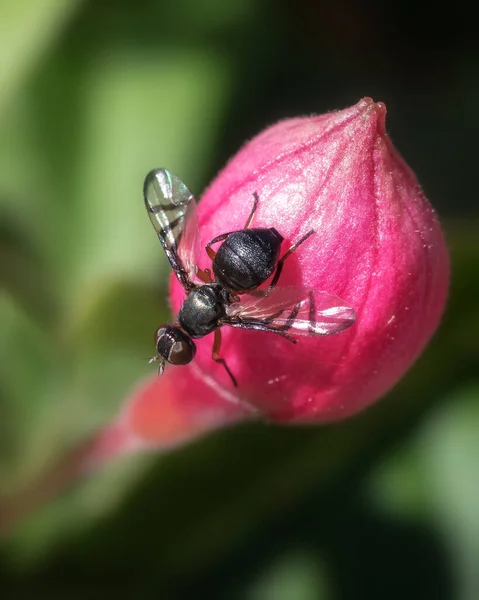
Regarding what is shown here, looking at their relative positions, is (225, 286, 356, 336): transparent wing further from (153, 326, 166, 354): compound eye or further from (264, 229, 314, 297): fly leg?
(153, 326, 166, 354): compound eye

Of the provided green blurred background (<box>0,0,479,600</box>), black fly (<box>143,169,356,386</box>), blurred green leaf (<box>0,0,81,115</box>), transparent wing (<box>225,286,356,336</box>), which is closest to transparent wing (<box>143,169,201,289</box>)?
black fly (<box>143,169,356,386</box>)

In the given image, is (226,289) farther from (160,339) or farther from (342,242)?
→ (342,242)

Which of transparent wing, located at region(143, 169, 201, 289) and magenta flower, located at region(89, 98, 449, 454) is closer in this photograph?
magenta flower, located at region(89, 98, 449, 454)

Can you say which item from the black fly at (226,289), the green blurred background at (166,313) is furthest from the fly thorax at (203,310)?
the green blurred background at (166,313)

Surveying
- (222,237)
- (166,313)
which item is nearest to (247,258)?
(222,237)

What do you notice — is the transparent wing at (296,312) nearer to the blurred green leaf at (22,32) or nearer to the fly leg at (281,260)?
the fly leg at (281,260)

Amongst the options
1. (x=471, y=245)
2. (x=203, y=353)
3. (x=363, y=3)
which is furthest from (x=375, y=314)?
(x=363, y=3)
